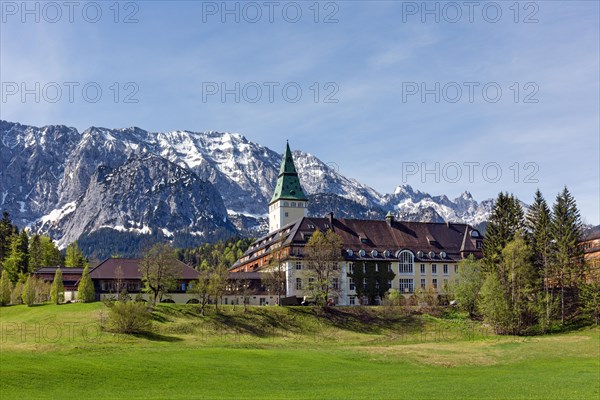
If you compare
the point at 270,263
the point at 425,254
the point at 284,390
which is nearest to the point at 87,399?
the point at 284,390

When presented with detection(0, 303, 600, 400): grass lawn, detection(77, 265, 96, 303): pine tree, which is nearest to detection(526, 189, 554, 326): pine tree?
detection(0, 303, 600, 400): grass lawn

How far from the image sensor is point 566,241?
10531 cm

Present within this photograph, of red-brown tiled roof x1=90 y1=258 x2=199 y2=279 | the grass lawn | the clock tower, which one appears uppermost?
the clock tower

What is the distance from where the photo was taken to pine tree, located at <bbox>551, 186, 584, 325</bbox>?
339ft

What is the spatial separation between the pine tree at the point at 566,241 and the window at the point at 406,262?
2697 cm

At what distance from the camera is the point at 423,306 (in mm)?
108375

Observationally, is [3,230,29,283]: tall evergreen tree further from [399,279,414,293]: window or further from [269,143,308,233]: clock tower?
[399,279,414,293]: window

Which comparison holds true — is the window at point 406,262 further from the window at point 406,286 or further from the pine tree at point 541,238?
the pine tree at point 541,238

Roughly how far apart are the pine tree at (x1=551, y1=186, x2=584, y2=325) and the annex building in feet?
67.9

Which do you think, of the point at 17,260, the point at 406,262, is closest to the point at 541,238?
the point at 406,262

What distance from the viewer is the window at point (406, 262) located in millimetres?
125438

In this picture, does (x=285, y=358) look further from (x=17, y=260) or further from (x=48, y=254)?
(x=48, y=254)

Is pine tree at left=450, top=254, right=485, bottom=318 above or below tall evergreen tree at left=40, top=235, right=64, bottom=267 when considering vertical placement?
below

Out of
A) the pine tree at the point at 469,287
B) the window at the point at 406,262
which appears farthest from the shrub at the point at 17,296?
the pine tree at the point at 469,287
